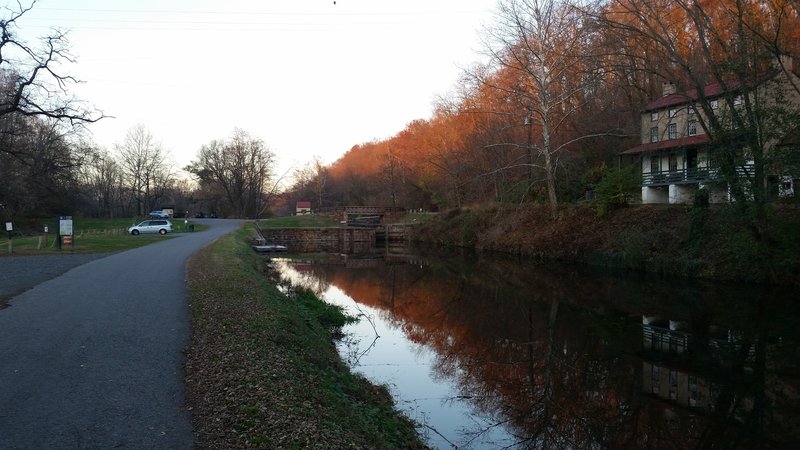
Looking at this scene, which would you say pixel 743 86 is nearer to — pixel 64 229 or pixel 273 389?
pixel 273 389

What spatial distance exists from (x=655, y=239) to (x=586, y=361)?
1822 cm

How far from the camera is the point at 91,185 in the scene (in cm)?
8594

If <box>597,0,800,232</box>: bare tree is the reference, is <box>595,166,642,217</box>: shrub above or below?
below

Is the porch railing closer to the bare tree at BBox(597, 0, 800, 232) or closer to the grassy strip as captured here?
the bare tree at BBox(597, 0, 800, 232)

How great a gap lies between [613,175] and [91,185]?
80.2 metres

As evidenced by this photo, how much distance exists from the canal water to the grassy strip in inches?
43.2

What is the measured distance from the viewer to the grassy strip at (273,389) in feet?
19.6

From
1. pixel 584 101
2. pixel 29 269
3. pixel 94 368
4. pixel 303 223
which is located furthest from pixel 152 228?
pixel 94 368

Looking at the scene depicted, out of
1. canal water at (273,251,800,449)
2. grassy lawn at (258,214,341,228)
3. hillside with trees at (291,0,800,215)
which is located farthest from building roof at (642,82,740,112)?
grassy lawn at (258,214,341,228)

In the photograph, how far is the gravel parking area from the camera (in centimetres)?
1589

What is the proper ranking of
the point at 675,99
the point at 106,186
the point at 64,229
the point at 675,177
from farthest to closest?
the point at 106,186, the point at 675,99, the point at 675,177, the point at 64,229

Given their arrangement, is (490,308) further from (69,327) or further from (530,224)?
(530,224)

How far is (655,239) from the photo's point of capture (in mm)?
28000

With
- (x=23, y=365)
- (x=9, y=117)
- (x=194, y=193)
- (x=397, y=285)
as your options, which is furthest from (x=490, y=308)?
(x=194, y=193)
